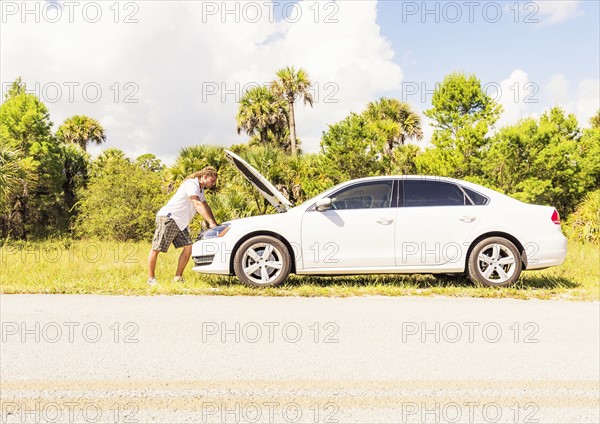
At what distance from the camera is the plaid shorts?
8.12m

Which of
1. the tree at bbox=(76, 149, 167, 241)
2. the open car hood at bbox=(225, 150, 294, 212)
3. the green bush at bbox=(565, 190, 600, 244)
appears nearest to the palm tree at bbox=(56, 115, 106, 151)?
the tree at bbox=(76, 149, 167, 241)

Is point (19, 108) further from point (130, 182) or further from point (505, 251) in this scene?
point (505, 251)

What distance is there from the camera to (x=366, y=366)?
13.8 feet

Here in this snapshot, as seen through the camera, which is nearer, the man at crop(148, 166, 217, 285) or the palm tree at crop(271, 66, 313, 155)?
the man at crop(148, 166, 217, 285)

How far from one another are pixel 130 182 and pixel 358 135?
11.7 m

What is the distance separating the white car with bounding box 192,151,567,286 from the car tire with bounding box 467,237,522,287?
0.04ft

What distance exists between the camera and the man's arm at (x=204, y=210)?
794 cm

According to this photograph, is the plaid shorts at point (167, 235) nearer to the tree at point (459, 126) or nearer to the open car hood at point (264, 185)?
the open car hood at point (264, 185)

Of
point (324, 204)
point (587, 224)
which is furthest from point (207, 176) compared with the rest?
point (587, 224)

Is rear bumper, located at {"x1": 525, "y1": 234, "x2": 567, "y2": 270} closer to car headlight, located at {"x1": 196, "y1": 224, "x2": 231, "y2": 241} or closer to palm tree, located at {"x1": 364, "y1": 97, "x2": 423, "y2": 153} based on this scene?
car headlight, located at {"x1": 196, "y1": 224, "x2": 231, "y2": 241}

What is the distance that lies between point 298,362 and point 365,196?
394 centimetres

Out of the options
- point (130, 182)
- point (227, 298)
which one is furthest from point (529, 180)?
point (227, 298)

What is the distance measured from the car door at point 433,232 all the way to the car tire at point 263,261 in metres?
1.55

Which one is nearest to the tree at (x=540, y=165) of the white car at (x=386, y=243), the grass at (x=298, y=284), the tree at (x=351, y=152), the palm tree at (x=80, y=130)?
the tree at (x=351, y=152)
